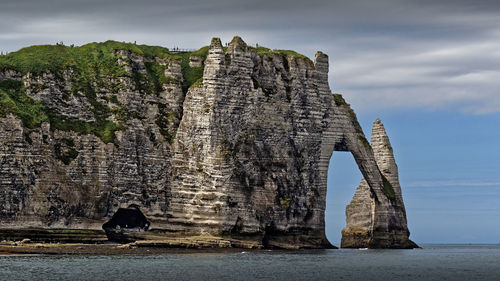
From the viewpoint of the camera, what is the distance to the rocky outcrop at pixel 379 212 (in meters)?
145

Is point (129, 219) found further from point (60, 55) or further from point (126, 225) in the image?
point (60, 55)

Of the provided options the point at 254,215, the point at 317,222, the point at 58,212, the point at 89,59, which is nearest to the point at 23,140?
the point at 58,212

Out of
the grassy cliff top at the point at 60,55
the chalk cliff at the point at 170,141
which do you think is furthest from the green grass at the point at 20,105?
the grassy cliff top at the point at 60,55

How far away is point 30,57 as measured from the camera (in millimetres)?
134125

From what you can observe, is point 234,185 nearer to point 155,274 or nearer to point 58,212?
point 58,212

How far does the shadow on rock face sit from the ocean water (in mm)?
12226

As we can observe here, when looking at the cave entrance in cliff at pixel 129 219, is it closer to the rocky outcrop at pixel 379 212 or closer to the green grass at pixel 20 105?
the green grass at pixel 20 105

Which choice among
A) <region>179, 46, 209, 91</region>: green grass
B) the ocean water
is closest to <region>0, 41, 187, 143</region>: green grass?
<region>179, 46, 209, 91</region>: green grass

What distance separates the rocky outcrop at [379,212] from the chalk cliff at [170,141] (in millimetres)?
9132

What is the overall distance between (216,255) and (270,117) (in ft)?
82.9

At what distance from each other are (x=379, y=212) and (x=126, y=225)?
1457 inches

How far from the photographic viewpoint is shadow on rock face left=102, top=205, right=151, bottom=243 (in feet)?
419

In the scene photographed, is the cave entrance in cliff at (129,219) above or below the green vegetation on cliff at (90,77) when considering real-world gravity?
below

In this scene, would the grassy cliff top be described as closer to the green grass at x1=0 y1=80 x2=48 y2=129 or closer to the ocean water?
the green grass at x1=0 y1=80 x2=48 y2=129
